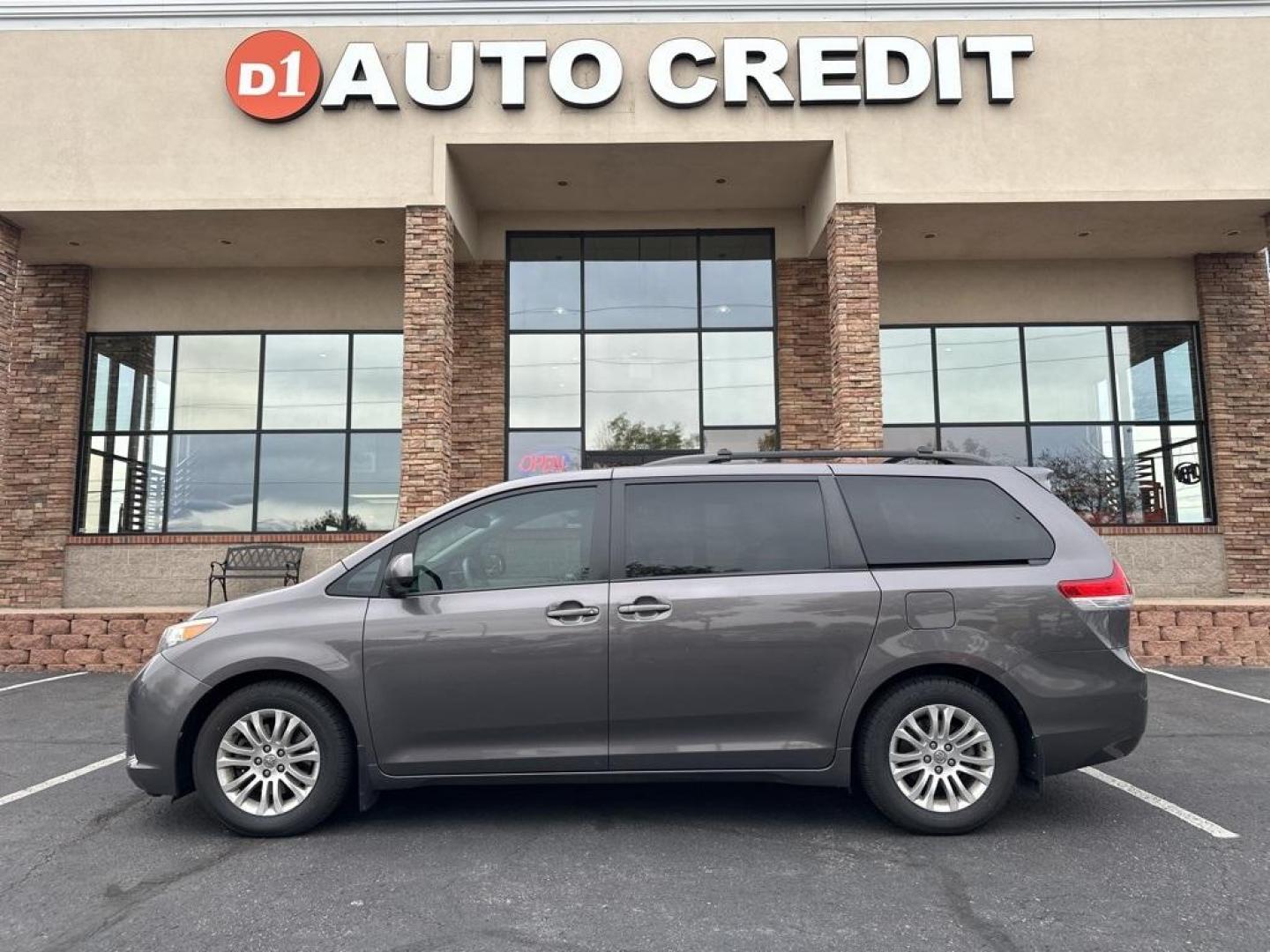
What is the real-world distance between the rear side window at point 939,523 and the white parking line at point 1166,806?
4.40ft

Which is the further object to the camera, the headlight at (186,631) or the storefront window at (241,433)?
the storefront window at (241,433)

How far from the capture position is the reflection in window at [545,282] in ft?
43.2

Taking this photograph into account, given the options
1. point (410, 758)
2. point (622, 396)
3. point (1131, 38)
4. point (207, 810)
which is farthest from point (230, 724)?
point (1131, 38)

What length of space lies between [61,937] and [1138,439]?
48.1 ft

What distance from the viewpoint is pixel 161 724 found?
13.4ft

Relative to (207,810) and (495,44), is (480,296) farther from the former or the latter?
(207,810)

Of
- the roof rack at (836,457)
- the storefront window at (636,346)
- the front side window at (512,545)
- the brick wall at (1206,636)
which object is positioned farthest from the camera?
the storefront window at (636,346)

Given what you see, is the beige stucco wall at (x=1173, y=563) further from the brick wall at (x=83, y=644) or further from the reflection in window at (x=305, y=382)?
the brick wall at (x=83, y=644)

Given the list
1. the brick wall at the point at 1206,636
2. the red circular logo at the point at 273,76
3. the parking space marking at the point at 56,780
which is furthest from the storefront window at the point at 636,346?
the parking space marking at the point at 56,780

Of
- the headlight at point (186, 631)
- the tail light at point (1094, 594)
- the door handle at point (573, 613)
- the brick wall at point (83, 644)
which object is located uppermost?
the tail light at point (1094, 594)

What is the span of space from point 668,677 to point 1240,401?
13.1 m

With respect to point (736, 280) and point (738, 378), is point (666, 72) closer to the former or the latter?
point (736, 280)

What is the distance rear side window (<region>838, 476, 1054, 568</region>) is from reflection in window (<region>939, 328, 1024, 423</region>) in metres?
9.63

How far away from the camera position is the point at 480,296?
42.6 ft
